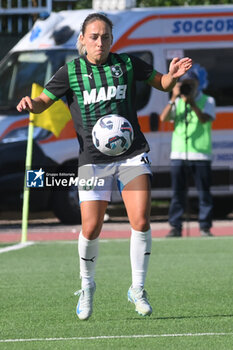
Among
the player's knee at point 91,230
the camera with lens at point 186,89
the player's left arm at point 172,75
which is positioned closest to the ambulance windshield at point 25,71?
the camera with lens at point 186,89

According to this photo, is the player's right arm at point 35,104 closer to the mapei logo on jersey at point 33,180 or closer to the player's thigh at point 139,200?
the player's thigh at point 139,200

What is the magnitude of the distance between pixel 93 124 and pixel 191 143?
317 inches

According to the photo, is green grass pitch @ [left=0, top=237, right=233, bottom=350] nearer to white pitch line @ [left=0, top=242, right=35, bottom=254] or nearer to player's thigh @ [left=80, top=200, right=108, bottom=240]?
white pitch line @ [left=0, top=242, right=35, bottom=254]

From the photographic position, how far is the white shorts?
7.36m

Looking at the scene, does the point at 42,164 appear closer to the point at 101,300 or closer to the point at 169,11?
the point at 169,11

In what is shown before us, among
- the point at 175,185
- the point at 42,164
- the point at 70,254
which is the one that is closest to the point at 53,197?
the point at 42,164

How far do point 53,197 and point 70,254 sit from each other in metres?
4.82

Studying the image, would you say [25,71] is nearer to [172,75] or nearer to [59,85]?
[59,85]

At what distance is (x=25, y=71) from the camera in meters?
17.3

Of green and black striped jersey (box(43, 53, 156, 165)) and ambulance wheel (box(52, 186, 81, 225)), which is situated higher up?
green and black striped jersey (box(43, 53, 156, 165))

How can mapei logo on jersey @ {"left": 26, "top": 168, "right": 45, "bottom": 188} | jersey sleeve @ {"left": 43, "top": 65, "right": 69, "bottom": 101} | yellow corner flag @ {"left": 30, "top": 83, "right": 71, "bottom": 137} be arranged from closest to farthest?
jersey sleeve @ {"left": 43, "top": 65, "right": 69, "bottom": 101}, mapei logo on jersey @ {"left": 26, "top": 168, "right": 45, "bottom": 188}, yellow corner flag @ {"left": 30, "top": 83, "right": 71, "bottom": 137}

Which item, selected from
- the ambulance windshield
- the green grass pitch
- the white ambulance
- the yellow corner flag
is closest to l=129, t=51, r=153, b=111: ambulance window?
the white ambulance

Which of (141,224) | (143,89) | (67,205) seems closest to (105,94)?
(141,224)

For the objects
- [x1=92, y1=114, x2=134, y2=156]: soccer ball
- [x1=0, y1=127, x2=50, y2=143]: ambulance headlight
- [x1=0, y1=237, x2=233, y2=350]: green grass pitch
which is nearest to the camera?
[x1=0, y1=237, x2=233, y2=350]: green grass pitch
